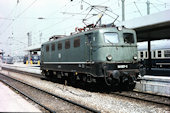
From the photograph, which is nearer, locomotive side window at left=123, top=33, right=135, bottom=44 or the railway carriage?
locomotive side window at left=123, top=33, right=135, bottom=44

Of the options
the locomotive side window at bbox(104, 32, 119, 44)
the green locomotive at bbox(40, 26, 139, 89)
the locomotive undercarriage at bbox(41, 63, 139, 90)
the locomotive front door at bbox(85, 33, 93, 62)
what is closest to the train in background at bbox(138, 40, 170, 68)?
the locomotive undercarriage at bbox(41, 63, 139, 90)

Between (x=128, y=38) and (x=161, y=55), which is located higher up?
(x=128, y=38)

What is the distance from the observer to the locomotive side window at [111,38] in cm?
1138

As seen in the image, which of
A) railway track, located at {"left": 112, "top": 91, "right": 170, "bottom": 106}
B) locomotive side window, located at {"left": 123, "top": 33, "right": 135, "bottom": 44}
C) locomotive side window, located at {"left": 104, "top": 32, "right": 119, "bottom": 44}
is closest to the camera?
railway track, located at {"left": 112, "top": 91, "right": 170, "bottom": 106}

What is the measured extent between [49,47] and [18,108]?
10.7m

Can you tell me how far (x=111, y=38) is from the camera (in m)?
11.5

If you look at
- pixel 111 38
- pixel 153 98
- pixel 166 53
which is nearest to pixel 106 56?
pixel 111 38

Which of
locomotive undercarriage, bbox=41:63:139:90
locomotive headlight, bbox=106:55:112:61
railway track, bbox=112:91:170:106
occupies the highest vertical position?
locomotive headlight, bbox=106:55:112:61

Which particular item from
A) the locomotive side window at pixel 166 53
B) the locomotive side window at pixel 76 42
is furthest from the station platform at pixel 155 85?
the locomotive side window at pixel 166 53

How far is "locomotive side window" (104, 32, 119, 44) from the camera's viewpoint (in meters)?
11.4

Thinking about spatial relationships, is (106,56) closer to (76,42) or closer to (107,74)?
(107,74)

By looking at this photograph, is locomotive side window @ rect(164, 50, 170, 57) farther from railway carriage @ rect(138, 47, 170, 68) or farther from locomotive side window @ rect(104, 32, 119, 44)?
locomotive side window @ rect(104, 32, 119, 44)

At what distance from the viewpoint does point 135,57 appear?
38.6ft

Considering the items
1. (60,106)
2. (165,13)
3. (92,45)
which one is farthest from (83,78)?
(165,13)
